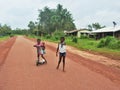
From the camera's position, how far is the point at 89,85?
10648mm

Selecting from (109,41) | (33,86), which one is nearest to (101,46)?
(109,41)

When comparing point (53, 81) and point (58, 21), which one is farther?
point (58, 21)

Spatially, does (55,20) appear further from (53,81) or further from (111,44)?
(53,81)

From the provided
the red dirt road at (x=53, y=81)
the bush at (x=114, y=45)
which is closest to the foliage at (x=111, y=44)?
the bush at (x=114, y=45)

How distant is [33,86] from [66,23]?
107 m

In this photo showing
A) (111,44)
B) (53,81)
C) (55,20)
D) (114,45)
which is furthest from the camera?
(55,20)

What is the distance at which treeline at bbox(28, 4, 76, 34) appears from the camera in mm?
114512

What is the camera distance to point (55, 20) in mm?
112688

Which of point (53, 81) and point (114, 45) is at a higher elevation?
point (53, 81)

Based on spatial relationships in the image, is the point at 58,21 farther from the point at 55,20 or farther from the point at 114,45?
the point at 114,45

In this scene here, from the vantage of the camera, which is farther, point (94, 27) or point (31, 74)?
point (94, 27)

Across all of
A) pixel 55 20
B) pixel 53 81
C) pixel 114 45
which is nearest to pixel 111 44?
pixel 114 45

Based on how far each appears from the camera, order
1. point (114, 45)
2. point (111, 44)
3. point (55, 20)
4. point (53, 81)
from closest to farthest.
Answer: point (53, 81) < point (114, 45) < point (111, 44) < point (55, 20)

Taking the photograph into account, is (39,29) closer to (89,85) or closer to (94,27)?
(94,27)
